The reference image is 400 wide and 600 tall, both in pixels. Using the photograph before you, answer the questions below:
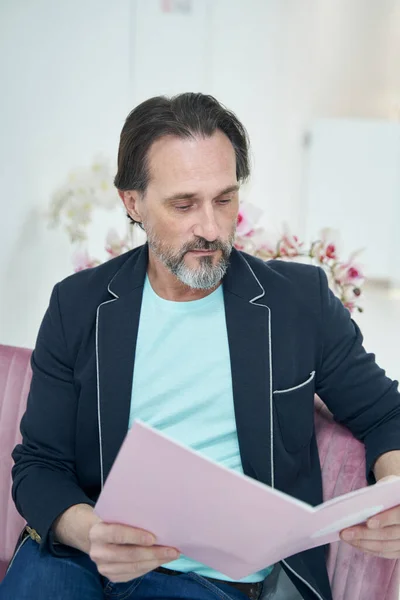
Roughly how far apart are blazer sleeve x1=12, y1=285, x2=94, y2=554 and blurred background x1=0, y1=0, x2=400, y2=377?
2.20 ft

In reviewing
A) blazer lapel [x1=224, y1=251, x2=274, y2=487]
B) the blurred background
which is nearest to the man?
blazer lapel [x1=224, y1=251, x2=274, y2=487]

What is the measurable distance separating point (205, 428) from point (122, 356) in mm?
188

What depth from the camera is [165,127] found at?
129 cm

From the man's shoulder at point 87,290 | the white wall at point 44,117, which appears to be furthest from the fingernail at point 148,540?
the white wall at point 44,117

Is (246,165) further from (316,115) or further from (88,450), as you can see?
(316,115)

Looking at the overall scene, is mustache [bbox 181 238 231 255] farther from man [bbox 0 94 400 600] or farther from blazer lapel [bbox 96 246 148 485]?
blazer lapel [bbox 96 246 148 485]

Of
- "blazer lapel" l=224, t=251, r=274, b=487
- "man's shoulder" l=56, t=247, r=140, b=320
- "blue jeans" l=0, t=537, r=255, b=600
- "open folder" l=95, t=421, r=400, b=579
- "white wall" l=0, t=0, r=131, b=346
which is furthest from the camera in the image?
"white wall" l=0, t=0, r=131, b=346

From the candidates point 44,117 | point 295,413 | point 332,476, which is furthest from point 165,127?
point 44,117

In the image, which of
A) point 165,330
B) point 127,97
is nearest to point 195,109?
point 165,330

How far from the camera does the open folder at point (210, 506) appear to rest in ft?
2.58

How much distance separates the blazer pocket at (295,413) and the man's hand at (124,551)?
14.3 inches

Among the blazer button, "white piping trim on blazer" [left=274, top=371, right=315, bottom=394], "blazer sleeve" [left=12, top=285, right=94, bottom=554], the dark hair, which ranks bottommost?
the blazer button

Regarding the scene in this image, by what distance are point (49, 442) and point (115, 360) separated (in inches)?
7.0

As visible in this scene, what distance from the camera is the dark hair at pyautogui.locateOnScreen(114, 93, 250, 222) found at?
1.28 m
